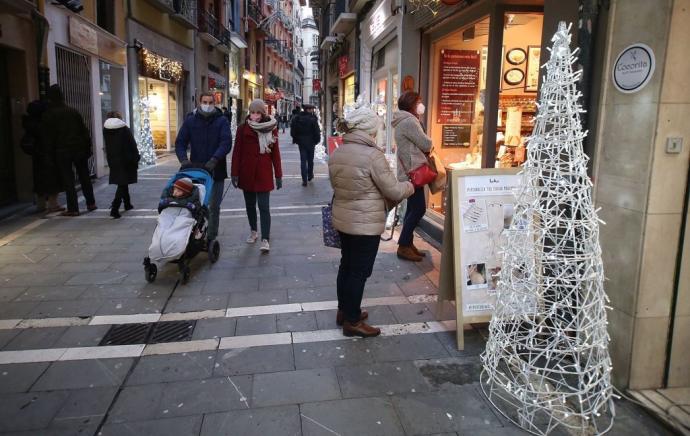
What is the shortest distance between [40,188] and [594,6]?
8265 millimetres

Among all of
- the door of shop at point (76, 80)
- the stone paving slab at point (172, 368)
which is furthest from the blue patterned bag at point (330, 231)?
the door of shop at point (76, 80)

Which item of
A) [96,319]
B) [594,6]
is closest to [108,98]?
[96,319]

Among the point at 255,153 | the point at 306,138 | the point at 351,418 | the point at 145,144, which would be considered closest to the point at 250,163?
the point at 255,153

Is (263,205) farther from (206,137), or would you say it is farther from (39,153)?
(39,153)

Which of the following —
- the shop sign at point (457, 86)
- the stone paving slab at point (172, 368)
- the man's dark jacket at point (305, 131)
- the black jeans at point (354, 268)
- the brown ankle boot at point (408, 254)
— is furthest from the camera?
the man's dark jacket at point (305, 131)

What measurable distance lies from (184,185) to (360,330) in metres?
2.53

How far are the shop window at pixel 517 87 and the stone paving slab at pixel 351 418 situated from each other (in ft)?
13.3

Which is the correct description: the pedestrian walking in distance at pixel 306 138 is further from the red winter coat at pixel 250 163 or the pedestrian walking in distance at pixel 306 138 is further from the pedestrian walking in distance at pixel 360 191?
the pedestrian walking in distance at pixel 360 191

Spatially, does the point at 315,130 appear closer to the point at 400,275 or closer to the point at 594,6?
the point at 400,275

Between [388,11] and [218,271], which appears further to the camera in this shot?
[388,11]

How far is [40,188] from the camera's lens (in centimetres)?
839

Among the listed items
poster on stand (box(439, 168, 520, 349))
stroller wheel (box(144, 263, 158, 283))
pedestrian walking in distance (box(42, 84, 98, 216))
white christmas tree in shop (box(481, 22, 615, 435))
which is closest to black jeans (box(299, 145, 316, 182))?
pedestrian walking in distance (box(42, 84, 98, 216))

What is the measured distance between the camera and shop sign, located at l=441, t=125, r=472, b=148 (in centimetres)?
768

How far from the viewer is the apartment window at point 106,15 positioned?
13664 mm
